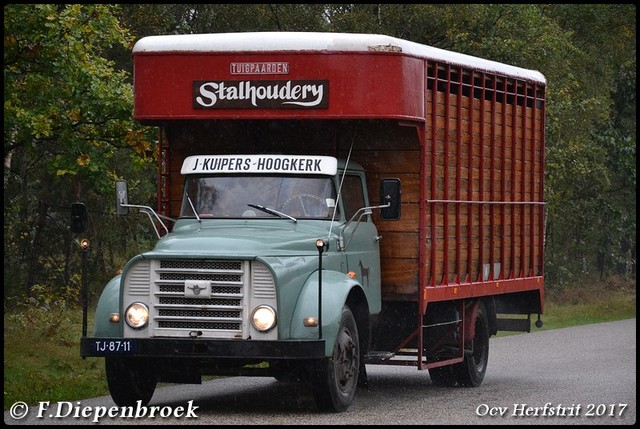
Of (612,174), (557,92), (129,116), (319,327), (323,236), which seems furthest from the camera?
(612,174)

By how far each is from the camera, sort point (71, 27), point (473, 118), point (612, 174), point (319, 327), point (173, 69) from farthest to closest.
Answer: point (612, 174) < point (71, 27) < point (473, 118) < point (173, 69) < point (319, 327)

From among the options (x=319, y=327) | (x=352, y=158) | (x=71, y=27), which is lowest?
(x=319, y=327)

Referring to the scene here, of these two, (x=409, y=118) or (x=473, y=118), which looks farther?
(x=473, y=118)

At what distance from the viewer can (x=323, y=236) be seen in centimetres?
1499

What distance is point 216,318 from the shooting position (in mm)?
13883

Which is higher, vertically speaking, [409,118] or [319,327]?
[409,118]

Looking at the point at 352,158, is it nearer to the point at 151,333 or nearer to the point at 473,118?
the point at 473,118

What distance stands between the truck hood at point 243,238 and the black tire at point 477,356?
12.5 ft

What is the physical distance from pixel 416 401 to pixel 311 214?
2300mm

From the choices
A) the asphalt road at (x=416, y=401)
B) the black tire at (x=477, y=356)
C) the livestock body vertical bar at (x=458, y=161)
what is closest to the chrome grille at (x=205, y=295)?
→ the asphalt road at (x=416, y=401)

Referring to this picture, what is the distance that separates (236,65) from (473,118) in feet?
10.6

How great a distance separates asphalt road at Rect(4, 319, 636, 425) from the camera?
13.8 m

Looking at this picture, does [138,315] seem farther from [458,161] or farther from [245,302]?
[458,161]

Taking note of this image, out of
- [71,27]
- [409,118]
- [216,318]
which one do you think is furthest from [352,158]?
[71,27]
